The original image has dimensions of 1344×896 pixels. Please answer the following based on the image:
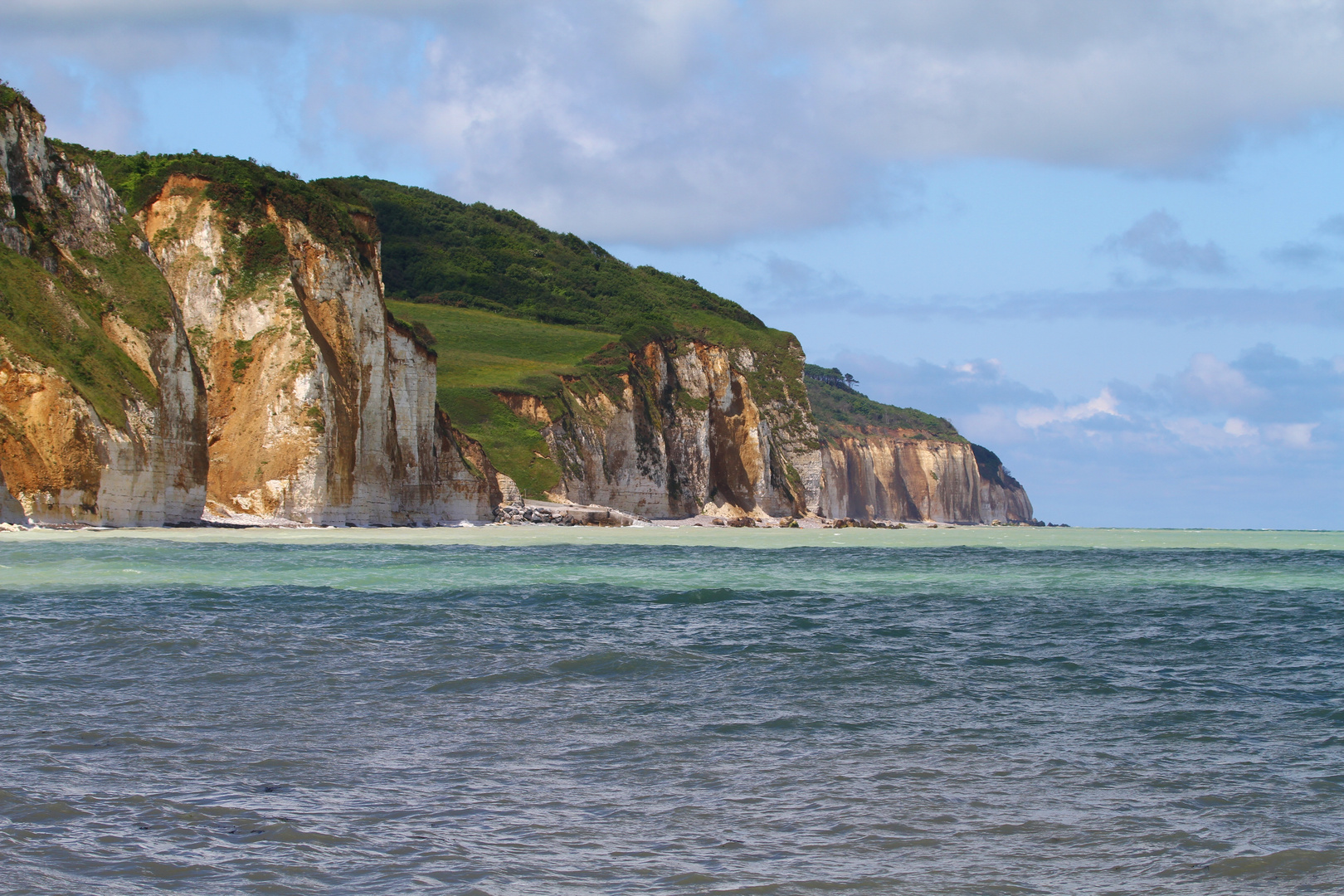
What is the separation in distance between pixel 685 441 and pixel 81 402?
68.0 m

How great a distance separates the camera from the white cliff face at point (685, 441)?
3376 inches

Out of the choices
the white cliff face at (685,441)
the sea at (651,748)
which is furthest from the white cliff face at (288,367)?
the sea at (651,748)

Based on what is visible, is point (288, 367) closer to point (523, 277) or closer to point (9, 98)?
point (9, 98)

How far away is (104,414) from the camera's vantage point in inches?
1394

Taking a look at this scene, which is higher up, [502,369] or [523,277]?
[523,277]

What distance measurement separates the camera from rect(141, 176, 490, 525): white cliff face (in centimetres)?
4725

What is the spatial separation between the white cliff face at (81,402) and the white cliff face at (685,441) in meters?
38.8

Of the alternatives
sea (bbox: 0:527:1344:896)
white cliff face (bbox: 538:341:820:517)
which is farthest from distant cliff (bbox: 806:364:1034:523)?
sea (bbox: 0:527:1344:896)

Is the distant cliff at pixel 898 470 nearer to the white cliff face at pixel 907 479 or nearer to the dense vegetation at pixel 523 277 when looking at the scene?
the white cliff face at pixel 907 479

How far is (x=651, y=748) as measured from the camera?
794cm

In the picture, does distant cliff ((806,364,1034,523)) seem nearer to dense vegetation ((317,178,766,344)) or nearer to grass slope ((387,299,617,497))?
dense vegetation ((317,178,766,344))

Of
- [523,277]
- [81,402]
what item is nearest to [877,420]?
[523,277]

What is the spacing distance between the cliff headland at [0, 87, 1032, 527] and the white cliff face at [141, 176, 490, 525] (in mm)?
93

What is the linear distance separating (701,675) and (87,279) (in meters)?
36.6
